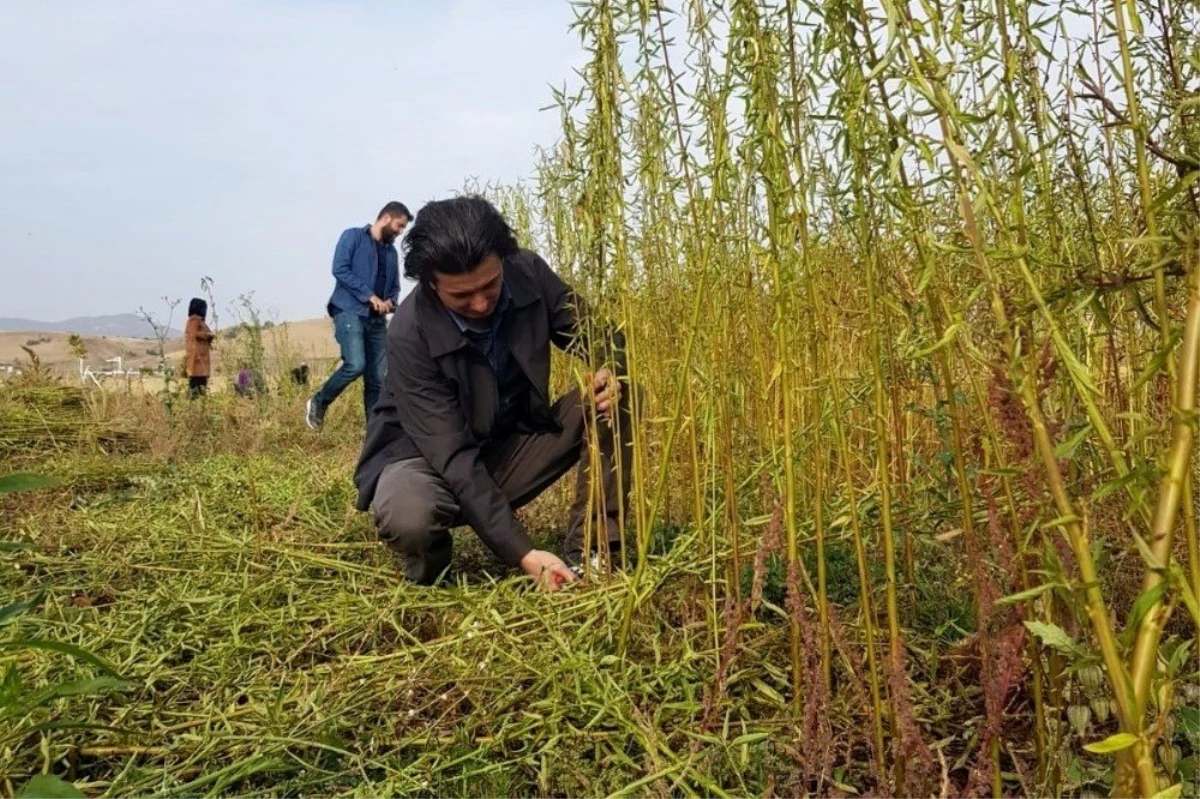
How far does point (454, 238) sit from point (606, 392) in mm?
533

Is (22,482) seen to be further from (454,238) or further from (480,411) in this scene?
(480,411)

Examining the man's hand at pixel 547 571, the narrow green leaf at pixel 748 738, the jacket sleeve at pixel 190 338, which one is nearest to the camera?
the narrow green leaf at pixel 748 738

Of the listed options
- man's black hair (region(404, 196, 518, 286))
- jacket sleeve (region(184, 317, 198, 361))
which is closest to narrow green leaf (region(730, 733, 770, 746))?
man's black hair (region(404, 196, 518, 286))

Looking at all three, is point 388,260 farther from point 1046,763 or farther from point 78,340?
point 1046,763

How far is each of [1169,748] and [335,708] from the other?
1263mm

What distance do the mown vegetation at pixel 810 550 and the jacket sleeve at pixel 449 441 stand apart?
170 mm

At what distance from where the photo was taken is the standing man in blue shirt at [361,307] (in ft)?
17.3

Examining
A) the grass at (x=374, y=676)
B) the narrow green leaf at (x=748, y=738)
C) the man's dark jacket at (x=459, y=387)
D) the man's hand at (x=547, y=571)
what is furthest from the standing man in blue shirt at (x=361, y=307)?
the narrow green leaf at (x=748, y=738)

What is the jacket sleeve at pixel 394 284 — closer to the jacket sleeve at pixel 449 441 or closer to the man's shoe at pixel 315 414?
the man's shoe at pixel 315 414

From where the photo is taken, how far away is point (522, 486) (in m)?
2.65

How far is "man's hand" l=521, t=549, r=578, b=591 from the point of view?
2.04 metres

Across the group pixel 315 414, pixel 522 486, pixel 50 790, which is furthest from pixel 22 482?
pixel 315 414

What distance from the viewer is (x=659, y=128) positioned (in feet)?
5.70

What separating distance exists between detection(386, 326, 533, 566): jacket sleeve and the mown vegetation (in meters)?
0.17
